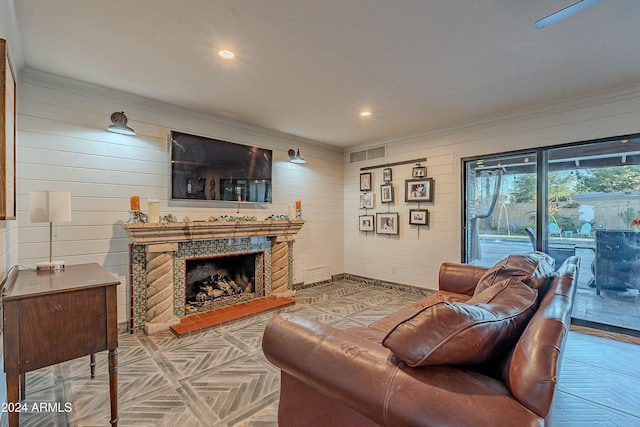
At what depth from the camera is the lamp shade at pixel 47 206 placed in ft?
6.96

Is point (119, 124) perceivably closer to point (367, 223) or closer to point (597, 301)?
point (367, 223)

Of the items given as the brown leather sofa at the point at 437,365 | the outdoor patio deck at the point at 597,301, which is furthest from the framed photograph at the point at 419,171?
the brown leather sofa at the point at 437,365

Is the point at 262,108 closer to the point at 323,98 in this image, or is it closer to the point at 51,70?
the point at 323,98

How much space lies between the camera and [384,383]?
1.07m

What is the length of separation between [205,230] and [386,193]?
3.00 meters

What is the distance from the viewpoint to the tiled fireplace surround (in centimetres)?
322

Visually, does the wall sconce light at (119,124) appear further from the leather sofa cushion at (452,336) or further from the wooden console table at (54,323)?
the leather sofa cushion at (452,336)

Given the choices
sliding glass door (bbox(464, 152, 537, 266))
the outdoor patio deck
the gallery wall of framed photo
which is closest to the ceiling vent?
the gallery wall of framed photo

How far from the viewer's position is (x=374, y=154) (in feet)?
17.8

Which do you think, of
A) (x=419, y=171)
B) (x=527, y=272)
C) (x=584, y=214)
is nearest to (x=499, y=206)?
(x=584, y=214)

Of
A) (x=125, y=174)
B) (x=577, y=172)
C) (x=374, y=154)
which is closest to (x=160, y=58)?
(x=125, y=174)

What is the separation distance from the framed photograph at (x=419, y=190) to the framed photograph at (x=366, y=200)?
0.69m

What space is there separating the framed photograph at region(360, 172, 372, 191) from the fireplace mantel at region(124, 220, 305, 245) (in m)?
1.53

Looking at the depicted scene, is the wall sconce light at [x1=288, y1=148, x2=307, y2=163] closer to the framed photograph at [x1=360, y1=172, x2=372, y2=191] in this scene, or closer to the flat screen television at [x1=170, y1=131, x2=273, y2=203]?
the flat screen television at [x1=170, y1=131, x2=273, y2=203]
